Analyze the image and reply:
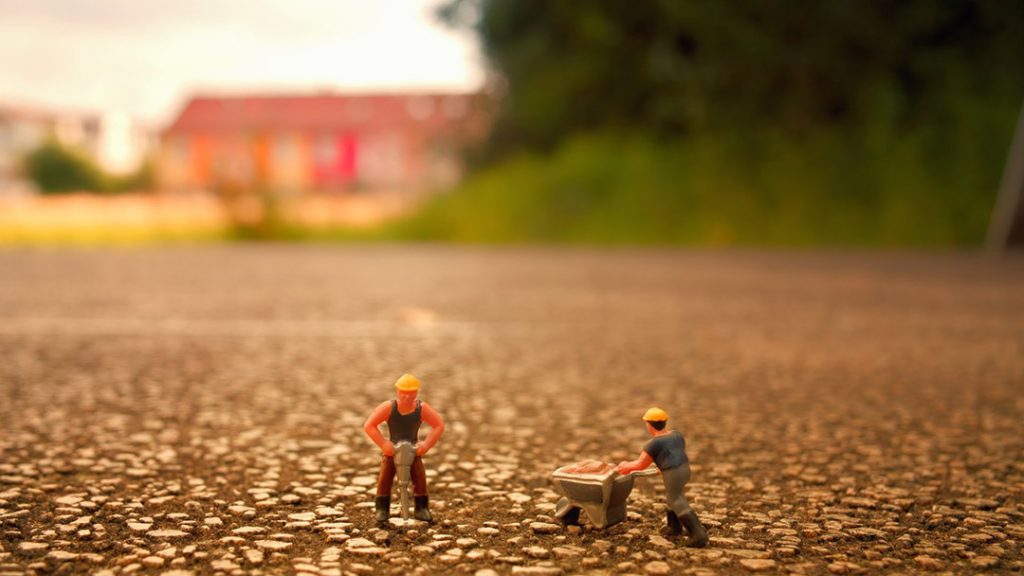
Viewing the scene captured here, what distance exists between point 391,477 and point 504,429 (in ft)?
3.34

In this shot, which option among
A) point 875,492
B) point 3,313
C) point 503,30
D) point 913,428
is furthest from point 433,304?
point 503,30

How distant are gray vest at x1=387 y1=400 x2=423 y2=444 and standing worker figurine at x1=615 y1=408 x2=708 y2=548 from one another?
16.8 inches

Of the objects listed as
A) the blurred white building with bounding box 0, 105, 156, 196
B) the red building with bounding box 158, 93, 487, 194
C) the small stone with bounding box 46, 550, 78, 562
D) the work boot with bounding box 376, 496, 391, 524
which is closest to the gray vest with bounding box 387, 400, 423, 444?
the work boot with bounding box 376, 496, 391, 524

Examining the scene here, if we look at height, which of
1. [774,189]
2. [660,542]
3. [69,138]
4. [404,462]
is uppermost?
[69,138]

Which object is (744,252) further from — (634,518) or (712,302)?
(634,518)

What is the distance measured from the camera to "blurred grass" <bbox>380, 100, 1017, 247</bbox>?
16.1 metres

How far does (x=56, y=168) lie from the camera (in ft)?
175

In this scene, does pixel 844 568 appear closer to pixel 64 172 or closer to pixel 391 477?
pixel 391 477

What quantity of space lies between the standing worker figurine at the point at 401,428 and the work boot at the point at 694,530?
1.66 ft

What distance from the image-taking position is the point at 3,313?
6.07 meters

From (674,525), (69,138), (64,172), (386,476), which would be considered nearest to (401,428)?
(386,476)

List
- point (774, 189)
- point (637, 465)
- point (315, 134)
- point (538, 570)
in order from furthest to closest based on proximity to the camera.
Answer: point (315, 134) < point (774, 189) < point (637, 465) < point (538, 570)

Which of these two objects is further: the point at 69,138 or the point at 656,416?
the point at 69,138

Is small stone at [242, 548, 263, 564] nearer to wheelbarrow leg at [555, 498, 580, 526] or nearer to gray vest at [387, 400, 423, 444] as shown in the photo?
gray vest at [387, 400, 423, 444]
